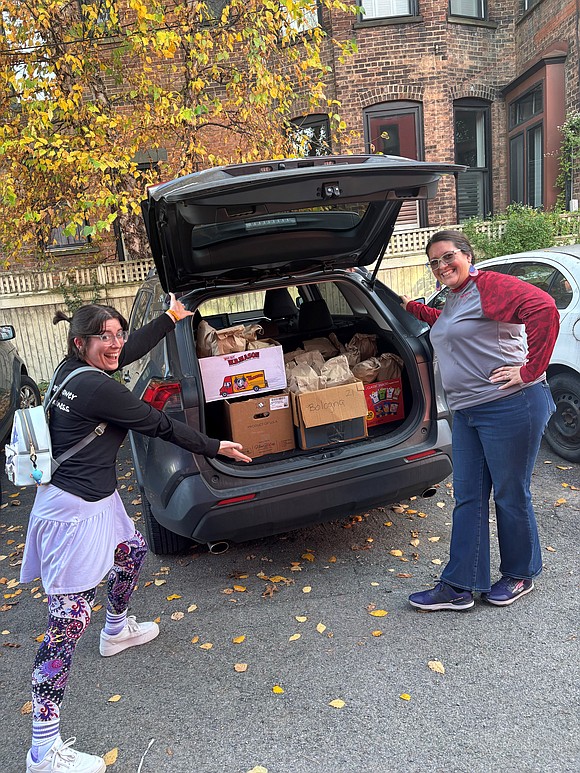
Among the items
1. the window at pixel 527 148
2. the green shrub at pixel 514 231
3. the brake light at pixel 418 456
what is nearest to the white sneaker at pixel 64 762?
the brake light at pixel 418 456

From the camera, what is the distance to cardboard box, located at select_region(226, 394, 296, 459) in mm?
3570

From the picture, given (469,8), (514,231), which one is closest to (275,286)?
(514,231)

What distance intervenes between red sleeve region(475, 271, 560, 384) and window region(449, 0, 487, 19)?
11.9m

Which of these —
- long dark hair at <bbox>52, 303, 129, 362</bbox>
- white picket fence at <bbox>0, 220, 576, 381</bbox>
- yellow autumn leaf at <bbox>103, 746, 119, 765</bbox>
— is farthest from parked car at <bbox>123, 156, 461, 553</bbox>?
white picket fence at <bbox>0, 220, 576, 381</bbox>

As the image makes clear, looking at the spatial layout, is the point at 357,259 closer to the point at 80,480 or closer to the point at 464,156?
the point at 80,480

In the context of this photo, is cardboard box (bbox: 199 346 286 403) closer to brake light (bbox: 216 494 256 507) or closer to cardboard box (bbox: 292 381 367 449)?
cardboard box (bbox: 292 381 367 449)

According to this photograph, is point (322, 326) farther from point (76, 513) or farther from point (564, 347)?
point (76, 513)

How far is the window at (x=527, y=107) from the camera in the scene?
38.9 feet

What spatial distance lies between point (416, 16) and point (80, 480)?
12.3 m

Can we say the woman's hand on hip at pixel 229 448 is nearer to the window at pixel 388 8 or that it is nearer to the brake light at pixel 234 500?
the brake light at pixel 234 500

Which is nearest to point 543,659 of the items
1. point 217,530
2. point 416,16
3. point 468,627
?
point 468,627

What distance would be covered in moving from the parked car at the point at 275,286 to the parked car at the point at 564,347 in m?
1.64

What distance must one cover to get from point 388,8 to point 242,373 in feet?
36.6

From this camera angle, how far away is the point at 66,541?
2.41 meters
